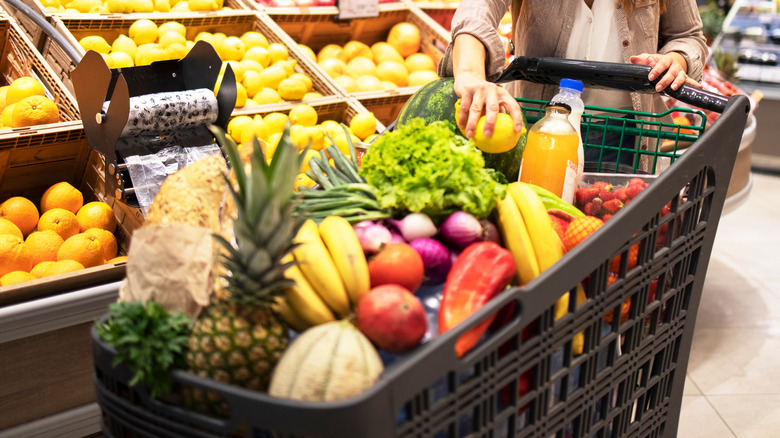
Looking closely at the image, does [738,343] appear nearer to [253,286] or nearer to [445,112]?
[445,112]

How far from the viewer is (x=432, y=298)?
3.92ft

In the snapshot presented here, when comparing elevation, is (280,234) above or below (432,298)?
above

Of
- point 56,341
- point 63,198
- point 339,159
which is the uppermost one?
point 339,159

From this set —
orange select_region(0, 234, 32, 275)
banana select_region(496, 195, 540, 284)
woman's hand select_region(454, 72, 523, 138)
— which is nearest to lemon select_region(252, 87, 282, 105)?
orange select_region(0, 234, 32, 275)

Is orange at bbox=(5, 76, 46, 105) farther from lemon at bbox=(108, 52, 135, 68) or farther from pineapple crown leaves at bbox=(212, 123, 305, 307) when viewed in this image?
pineapple crown leaves at bbox=(212, 123, 305, 307)

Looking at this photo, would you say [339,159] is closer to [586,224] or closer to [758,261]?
[586,224]

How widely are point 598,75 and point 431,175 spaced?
2.35ft

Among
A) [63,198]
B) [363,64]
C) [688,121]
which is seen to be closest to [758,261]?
[688,121]

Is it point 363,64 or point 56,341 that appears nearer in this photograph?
point 56,341

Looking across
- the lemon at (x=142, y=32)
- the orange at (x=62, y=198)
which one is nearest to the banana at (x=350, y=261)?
the orange at (x=62, y=198)

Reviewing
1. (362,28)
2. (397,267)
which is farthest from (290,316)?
(362,28)

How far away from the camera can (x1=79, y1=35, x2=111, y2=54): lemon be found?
9.73 feet

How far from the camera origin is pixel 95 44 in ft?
9.78

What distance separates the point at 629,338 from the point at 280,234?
736 mm
